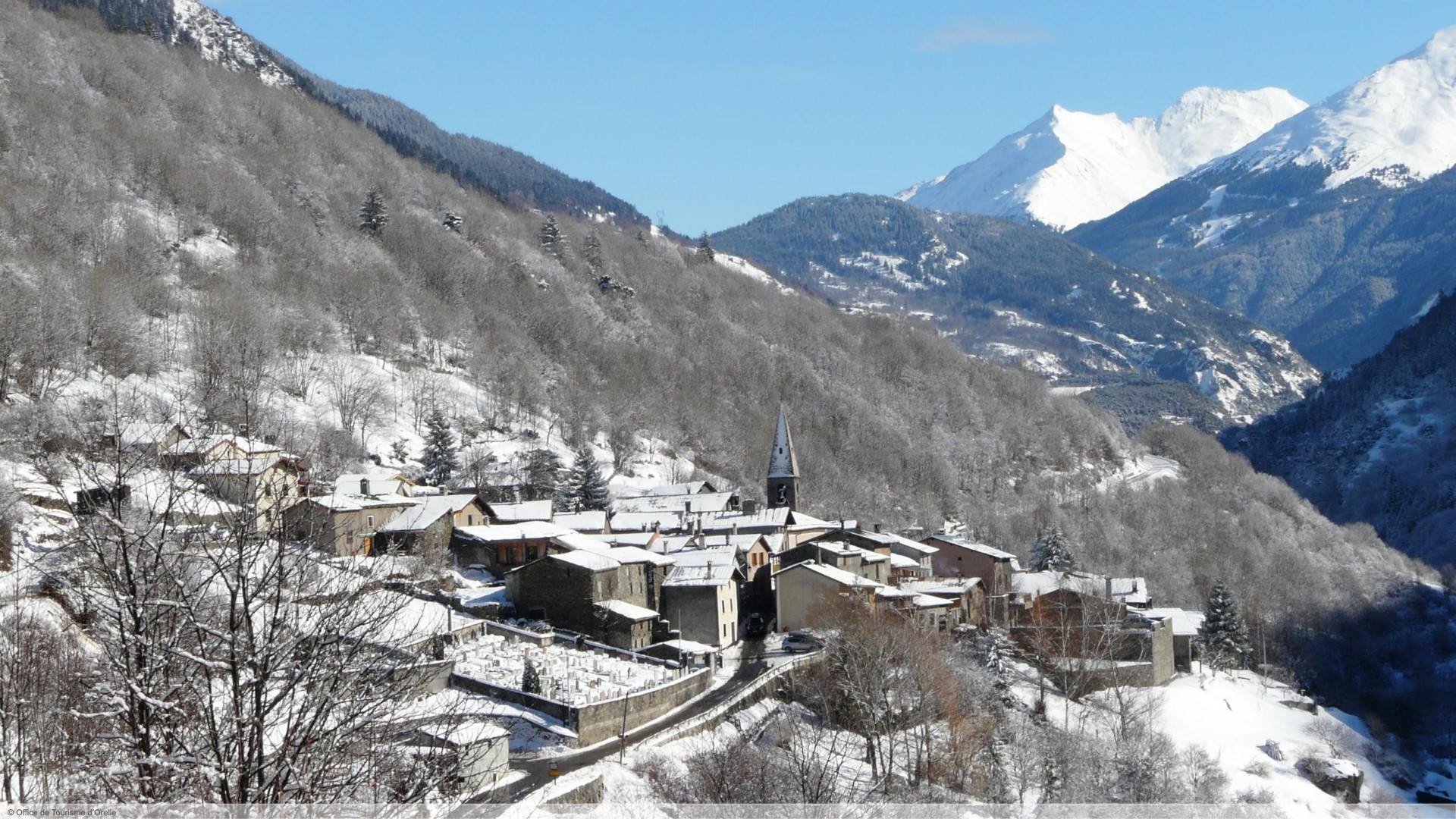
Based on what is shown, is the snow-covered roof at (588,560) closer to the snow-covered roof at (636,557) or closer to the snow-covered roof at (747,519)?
the snow-covered roof at (636,557)

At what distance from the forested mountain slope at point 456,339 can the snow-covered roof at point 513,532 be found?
1142 centimetres

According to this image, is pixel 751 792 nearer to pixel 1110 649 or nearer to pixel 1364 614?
pixel 1110 649

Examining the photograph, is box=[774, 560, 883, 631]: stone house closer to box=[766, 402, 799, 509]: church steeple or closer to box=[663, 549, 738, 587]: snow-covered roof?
box=[663, 549, 738, 587]: snow-covered roof

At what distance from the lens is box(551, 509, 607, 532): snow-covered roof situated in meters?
67.6

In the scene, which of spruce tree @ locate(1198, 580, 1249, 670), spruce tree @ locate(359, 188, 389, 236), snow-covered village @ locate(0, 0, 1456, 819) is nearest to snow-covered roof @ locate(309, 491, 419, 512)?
snow-covered village @ locate(0, 0, 1456, 819)

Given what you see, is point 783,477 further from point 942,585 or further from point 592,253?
point 592,253

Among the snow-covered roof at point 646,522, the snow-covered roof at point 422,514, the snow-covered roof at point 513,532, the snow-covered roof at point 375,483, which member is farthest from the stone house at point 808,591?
the snow-covered roof at point 375,483

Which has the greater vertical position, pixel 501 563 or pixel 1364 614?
Answer: pixel 501 563

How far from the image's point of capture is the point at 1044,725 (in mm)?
49531

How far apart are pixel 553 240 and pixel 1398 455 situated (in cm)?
12172

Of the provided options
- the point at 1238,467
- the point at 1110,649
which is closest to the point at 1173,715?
the point at 1110,649

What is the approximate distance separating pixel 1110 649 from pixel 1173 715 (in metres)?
3.98

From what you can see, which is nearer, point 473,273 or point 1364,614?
point 1364,614

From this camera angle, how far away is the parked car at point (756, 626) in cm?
5847
